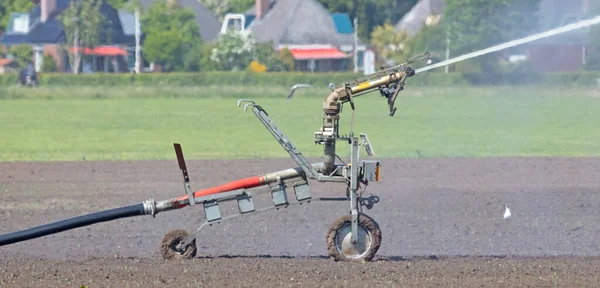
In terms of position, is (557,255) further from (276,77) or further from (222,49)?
(222,49)

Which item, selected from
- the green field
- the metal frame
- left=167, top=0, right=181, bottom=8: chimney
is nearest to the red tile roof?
left=167, top=0, right=181, bottom=8: chimney

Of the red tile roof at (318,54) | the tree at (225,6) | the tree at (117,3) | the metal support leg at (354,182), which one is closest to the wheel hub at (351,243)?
the metal support leg at (354,182)

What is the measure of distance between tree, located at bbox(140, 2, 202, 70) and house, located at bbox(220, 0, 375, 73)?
4187 mm

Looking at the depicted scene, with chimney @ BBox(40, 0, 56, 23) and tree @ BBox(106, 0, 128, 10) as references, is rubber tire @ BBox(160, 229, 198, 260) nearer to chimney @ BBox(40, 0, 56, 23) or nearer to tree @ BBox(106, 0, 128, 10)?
chimney @ BBox(40, 0, 56, 23)

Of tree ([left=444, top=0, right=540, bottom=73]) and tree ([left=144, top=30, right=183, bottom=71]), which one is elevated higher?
tree ([left=444, top=0, right=540, bottom=73])

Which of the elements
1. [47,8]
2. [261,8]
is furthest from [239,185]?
[261,8]

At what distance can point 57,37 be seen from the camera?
9344 centimetres

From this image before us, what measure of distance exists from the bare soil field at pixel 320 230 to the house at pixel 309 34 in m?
73.6

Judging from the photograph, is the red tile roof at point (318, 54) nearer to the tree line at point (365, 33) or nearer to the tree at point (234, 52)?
the tree line at point (365, 33)

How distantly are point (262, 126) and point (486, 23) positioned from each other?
9180mm

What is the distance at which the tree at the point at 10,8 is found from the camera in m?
108

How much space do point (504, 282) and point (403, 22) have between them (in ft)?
319

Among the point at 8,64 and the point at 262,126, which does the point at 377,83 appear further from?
the point at 8,64

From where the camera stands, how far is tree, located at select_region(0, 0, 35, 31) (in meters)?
108
